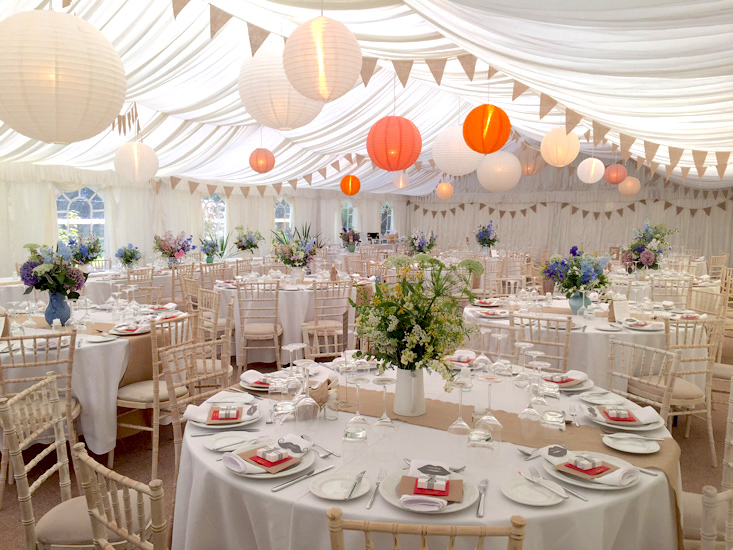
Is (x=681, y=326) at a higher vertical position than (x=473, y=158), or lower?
lower

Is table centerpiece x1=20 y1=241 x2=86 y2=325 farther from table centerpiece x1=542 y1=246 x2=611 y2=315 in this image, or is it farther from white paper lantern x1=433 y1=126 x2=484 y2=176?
white paper lantern x1=433 y1=126 x2=484 y2=176

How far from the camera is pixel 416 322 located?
221cm

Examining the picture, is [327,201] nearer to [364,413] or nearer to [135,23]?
[135,23]

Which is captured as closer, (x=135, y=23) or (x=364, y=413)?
(x=364, y=413)

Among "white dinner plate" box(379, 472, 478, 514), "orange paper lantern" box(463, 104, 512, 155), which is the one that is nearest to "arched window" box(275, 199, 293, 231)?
"orange paper lantern" box(463, 104, 512, 155)

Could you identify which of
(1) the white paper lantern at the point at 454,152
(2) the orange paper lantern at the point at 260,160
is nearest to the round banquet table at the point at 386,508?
(1) the white paper lantern at the point at 454,152

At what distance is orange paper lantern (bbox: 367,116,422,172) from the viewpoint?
206 inches

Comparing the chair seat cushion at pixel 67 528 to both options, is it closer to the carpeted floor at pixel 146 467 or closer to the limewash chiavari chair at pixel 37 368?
the carpeted floor at pixel 146 467

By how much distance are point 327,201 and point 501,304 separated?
1133cm

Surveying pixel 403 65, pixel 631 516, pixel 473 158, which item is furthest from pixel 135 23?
pixel 631 516

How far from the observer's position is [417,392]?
2.40 m

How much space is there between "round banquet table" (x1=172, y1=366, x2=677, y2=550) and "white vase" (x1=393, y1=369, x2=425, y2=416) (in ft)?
0.48

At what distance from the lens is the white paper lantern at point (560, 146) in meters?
6.16

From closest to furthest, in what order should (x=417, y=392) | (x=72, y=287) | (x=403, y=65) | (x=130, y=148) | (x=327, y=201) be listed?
(x=417, y=392) → (x=72, y=287) → (x=403, y=65) → (x=130, y=148) → (x=327, y=201)
